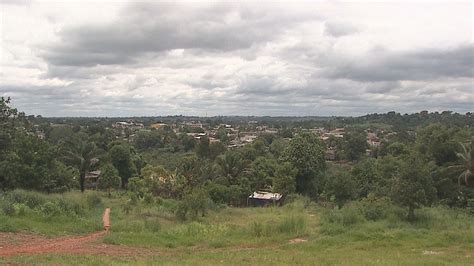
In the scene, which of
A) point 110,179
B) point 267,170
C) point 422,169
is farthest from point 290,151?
point 422,169

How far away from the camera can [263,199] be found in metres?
39.5

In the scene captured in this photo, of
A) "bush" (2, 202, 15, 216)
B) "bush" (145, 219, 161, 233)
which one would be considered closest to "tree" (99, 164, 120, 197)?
"bush" (2, 202, 15, 216)

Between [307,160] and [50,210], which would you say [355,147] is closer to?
[307,160]

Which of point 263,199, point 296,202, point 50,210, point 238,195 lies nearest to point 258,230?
point 50,210

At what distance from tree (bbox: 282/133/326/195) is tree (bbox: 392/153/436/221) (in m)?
17.7

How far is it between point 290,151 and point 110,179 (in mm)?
15805

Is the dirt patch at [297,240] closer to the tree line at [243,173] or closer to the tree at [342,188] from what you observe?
the tree line at [243,173]

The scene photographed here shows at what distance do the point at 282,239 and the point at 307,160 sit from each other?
2223 centimetres

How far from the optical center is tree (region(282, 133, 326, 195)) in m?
41.7

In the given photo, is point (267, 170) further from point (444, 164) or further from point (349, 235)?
point (349, 235)

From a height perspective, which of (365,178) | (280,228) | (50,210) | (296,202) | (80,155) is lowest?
(296,202)

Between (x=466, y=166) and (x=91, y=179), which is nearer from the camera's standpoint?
(x=466, y=166)

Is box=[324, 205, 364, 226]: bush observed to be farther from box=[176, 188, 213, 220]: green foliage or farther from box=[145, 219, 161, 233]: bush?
box=[145, 219, 161, 233]: bush

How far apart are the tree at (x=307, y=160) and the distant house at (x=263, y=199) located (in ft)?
11.7
